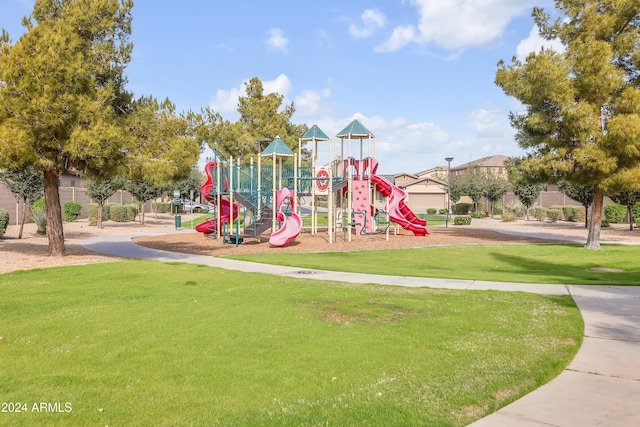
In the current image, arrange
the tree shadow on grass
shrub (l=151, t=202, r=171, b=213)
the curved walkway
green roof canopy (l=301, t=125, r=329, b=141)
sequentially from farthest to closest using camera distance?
shrub (l=151, t=202, r=171, b=213)
green roof canopy (l=301, t=125, r=329, b=141)
the tree shadow on grass
the curved walkway

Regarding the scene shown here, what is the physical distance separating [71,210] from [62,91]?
23912mm

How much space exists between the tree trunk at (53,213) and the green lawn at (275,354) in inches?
249

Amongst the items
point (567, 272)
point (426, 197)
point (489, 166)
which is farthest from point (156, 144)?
point (489, 166)

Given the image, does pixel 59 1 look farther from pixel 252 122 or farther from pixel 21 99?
pixel 252 122

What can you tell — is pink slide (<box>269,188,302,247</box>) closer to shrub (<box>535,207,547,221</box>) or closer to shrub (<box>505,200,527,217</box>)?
shrub (<box>535,207,547,221</box>)

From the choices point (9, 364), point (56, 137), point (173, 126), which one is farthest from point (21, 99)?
point (9, 364)

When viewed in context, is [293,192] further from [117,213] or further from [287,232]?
[117,213]

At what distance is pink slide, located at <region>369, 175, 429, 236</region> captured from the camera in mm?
25500

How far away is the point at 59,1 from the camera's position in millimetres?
16000

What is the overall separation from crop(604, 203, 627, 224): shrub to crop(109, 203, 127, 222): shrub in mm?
36417

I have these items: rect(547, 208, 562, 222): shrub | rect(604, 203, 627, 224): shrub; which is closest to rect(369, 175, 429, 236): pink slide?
rect(604, 203, 627, 224): shrub

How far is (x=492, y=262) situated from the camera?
16891mm

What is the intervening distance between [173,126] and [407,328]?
12.4 meters

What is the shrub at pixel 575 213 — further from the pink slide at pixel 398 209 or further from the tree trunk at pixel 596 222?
the tree trunk at pixel 596 222
